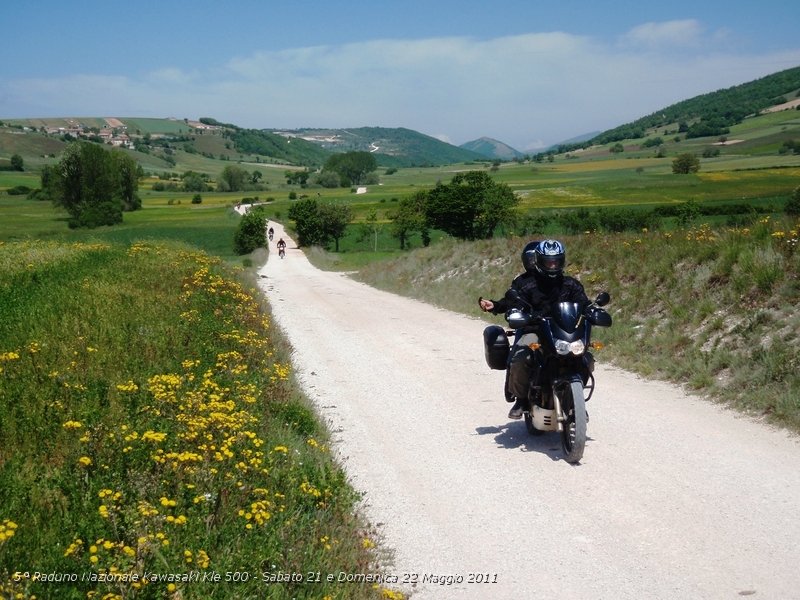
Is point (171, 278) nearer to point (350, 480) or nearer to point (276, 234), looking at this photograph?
point (350, 480)

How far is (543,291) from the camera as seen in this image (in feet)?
24.6

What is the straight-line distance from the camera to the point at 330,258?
59312 millimetres

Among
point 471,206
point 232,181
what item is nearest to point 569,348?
point 471,206

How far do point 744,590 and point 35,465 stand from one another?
4866 mm

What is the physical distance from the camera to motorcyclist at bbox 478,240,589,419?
7281 mm

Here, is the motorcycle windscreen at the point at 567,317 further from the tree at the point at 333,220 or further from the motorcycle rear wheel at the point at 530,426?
the tree at the point at 333,220

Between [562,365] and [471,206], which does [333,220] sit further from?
[562,365]

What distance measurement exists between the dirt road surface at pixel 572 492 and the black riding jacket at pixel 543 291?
59.0 inches

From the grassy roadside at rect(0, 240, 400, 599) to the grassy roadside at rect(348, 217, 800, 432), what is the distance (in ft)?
17.9

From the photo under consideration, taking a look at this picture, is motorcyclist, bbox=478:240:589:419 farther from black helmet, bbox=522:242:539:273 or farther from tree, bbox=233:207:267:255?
tree, bbox=233:207:267:255

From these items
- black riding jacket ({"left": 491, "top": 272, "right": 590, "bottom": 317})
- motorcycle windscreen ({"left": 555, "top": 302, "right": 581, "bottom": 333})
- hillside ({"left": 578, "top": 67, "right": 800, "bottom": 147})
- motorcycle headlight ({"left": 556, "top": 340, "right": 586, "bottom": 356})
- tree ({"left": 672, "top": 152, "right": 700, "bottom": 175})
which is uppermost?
hillside ({"left": 578, "top": 67, "right": 800, "bottom": 147})

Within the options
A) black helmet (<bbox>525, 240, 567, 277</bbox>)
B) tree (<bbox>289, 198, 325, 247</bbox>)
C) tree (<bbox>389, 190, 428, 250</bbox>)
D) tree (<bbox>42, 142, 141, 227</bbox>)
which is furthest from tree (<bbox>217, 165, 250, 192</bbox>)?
black helmet (<bbox>525, 240, 567, 277</bbox>)

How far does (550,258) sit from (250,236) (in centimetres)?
7269

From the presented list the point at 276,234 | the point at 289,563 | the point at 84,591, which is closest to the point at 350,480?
the point at 289,563
